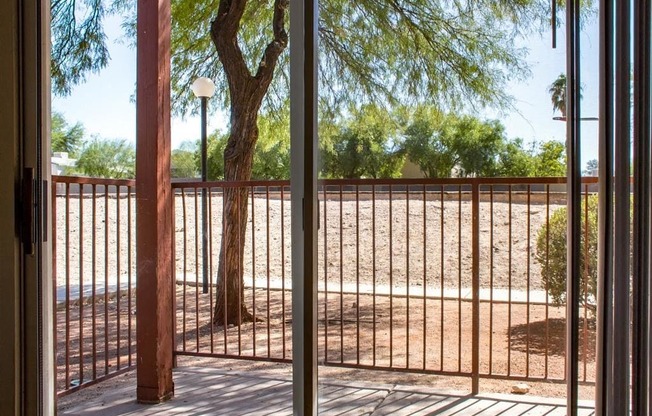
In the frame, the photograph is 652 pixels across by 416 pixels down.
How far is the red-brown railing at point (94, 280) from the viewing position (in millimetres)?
2496

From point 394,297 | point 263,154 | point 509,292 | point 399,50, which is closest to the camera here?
point 399,50

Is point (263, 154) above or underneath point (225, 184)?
above

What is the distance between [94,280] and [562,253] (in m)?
2.23

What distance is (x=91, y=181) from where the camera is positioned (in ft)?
8.19

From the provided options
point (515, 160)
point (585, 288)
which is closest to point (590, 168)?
point (585, 288)

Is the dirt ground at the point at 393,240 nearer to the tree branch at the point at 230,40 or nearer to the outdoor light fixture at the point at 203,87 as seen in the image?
the outdoor light fixture at the point at 203,87

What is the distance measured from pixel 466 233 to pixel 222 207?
4.64ft

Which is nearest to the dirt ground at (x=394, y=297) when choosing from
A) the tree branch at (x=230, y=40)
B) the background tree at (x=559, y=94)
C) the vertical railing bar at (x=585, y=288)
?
the background tree at (x=559, y=94)

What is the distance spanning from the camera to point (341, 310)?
104 inches

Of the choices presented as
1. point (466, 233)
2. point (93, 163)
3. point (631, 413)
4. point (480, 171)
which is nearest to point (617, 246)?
point (631, 413)

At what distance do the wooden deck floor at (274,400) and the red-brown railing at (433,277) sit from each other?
0.15 metres

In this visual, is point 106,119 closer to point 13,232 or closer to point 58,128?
point 58,128

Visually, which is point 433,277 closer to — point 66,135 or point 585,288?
point 585,288

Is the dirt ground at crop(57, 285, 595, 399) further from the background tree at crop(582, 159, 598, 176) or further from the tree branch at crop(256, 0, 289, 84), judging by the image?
the tree branch at crop(256, 0, 289, 84)
